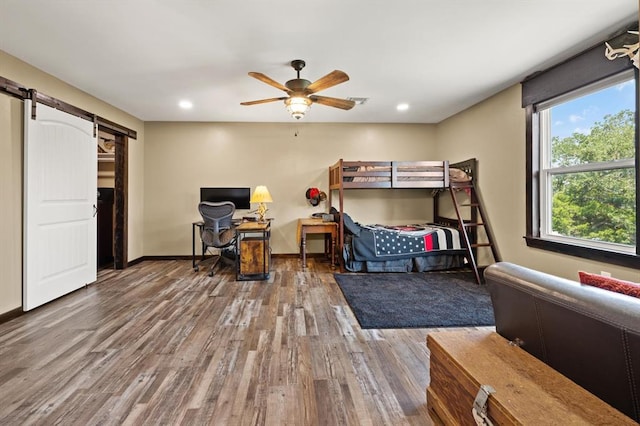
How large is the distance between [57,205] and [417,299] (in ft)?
14.0

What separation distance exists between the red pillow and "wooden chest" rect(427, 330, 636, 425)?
377 millimetres

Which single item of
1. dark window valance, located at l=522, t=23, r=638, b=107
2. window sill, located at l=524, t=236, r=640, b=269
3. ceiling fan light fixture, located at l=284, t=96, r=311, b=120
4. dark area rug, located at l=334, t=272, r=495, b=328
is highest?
dark window valance, located at l=522, t=23, r=638, b=107

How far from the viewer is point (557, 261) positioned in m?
3.20

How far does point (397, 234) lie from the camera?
4586 mm

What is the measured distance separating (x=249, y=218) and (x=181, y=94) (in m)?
2.23

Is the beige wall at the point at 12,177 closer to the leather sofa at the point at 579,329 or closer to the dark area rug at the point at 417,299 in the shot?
the dark area rug at the point at 417,299

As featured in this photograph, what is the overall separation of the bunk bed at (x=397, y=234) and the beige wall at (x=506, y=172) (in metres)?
0.36

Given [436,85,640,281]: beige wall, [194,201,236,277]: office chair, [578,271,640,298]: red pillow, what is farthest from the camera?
[194,201,236,277]: office chair

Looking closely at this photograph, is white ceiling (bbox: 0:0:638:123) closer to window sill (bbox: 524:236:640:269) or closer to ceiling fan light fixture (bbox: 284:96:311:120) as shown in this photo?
ceiling fan light fixture (bbox: 284:96:311:120)

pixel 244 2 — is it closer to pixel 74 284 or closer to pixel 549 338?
pixel 549 338

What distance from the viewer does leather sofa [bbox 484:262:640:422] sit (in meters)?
0.89

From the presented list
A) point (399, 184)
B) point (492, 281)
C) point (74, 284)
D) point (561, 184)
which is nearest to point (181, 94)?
point (74, 284)

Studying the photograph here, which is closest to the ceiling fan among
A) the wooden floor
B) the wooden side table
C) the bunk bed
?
the bunk bed

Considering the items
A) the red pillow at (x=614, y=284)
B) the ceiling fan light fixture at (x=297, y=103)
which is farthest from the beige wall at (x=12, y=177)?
the red pillow at (x=614, y=284)
